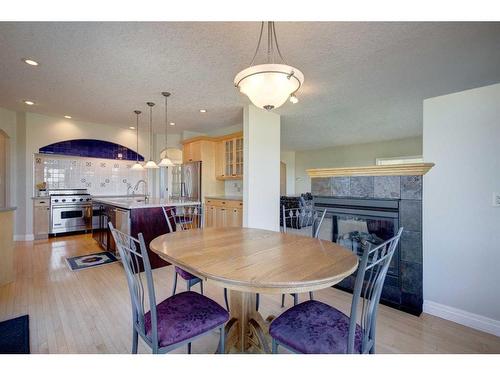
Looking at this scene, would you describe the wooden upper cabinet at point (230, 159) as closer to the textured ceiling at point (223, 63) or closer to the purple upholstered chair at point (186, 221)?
the textured ceiling at point (223, 63)

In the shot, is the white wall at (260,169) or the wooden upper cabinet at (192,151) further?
the wooden upper cabinet at (192,151)

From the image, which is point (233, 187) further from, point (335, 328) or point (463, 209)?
point (335, 328)

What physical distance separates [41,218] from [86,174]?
128cm

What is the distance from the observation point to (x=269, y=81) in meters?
1.36

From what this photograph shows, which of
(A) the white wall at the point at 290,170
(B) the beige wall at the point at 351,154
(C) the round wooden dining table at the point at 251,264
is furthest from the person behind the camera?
(A) the white wall at the point at 290,170

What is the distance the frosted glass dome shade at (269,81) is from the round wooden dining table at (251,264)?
94 cm

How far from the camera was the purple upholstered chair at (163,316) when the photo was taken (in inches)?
45.2

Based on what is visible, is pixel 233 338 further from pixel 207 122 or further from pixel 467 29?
pixel 207 122

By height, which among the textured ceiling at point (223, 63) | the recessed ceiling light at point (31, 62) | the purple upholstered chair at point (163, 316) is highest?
the recessed ceiling light at point (31, 62)

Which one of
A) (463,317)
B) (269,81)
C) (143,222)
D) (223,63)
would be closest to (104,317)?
(143,222)

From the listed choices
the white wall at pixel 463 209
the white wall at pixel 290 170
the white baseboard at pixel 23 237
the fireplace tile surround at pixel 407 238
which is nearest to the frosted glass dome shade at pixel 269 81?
the fireplace tile surround at pixel 407 238

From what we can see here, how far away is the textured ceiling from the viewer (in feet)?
6.41

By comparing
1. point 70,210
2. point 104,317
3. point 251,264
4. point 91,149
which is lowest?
point 104,317

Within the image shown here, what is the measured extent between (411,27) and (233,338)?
105 inches
